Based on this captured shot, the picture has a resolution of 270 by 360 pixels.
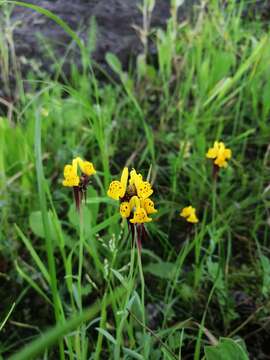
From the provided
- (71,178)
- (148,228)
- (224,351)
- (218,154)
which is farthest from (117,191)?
(148,228)

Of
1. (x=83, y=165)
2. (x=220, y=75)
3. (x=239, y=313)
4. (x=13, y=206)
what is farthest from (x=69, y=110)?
(x=239, y=313)

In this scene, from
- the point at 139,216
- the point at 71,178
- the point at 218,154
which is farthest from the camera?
the point at 218,154

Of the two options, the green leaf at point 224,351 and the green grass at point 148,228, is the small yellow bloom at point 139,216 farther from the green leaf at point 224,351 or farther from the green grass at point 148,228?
the green leaf at point 224,351

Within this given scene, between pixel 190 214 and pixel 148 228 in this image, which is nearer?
pixel 190 214

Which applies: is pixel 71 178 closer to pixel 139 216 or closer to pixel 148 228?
pixel 139 216

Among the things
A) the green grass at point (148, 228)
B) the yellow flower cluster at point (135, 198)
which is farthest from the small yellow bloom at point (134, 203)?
the green grass at point (148, 228)

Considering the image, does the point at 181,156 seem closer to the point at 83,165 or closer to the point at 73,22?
the point at 83,165
